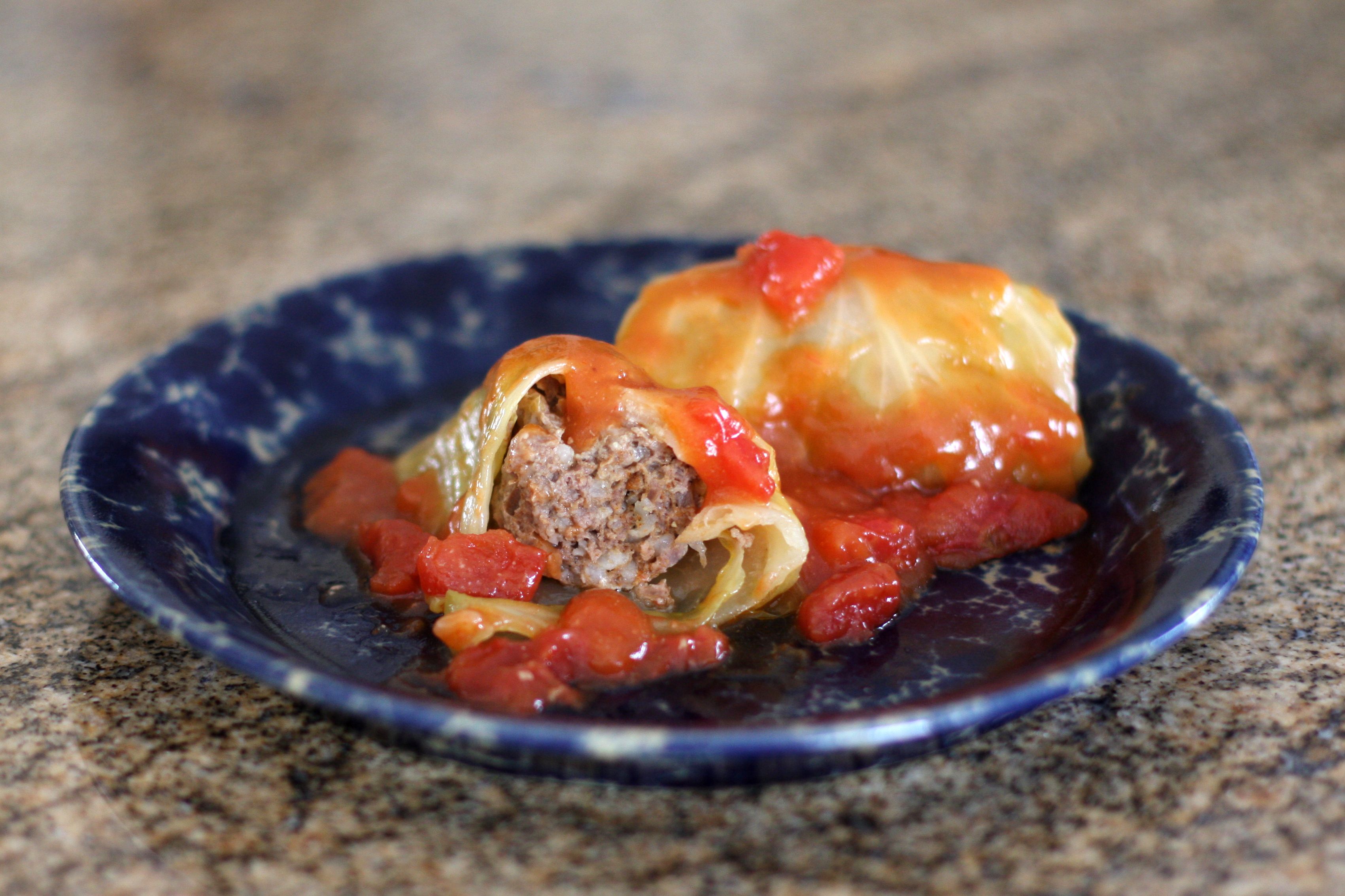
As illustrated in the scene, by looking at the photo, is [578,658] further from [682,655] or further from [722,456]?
[722,456]

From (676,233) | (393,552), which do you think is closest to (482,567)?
(393,552)

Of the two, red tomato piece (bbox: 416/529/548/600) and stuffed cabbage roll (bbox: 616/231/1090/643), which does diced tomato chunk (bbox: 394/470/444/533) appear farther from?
stuffed cabbage roll (bbox: 616/231/1090/643)

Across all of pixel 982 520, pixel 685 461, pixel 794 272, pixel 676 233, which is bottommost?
pixel 982 520

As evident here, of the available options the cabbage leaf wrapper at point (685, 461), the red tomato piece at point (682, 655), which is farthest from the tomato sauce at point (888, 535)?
the red tomato piece at point (682, 655)

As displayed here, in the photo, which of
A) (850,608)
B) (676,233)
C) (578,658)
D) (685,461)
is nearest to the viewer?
(578,658)

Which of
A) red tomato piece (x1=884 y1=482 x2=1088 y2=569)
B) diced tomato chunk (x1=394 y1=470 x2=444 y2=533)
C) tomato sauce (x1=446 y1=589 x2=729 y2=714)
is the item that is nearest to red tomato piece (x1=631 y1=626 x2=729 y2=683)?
tomato sauce (x1=446 y1=589 x2=729 y2=714)

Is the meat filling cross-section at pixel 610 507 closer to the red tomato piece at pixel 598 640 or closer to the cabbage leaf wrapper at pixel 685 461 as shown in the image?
the cabbage leaf wrapper at pixel 685 461

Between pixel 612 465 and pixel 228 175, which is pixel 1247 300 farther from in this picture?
pixel 228 175

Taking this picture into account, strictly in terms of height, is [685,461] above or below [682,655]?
above

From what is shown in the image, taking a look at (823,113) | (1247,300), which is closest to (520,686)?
(1247,300)
